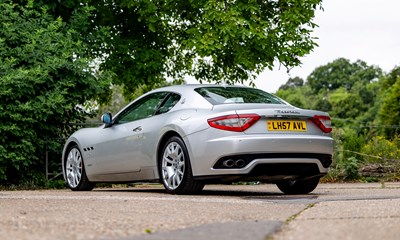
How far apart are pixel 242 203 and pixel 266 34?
1080 cm

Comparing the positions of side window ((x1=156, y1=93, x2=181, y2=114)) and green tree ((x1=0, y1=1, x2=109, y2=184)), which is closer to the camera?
side window ((x1=156, y1=93, x2=181, y2=114))

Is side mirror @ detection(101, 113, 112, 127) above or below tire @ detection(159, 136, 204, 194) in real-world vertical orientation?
above

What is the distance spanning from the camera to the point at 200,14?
18688mm

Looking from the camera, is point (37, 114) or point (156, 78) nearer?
point (37, 114)

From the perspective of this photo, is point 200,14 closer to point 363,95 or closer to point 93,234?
point 93,234

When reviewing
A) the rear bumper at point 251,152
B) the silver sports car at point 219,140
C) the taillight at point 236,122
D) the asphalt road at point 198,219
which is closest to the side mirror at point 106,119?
the silver sports car at point 219,140

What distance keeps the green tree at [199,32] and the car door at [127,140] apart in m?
5.75

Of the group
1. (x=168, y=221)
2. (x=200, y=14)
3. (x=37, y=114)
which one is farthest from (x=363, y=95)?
(x=168, y=221)

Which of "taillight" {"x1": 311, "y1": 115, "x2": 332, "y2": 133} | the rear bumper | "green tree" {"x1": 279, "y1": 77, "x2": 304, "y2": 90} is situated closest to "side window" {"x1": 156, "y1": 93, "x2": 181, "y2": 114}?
the rear bumper

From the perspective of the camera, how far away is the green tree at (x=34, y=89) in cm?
1177

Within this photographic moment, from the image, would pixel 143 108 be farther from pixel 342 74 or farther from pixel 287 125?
pixel 342 74

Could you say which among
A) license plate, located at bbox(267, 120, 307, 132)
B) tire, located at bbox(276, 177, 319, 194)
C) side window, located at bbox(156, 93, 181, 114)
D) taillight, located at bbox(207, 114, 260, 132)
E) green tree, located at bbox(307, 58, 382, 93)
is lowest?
tire, located at bbox(276, 177, 319, 194)

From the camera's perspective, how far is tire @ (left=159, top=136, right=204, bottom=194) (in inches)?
333

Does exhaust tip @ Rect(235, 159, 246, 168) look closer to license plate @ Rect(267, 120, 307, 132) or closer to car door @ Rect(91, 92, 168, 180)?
license plate @ Rect(267, 120, 307, 132)
